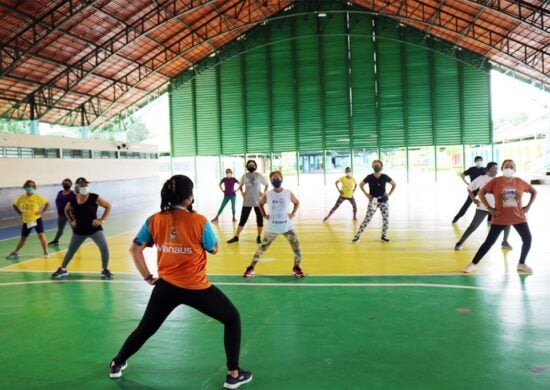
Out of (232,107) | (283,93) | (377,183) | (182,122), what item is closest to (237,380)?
(377,183)

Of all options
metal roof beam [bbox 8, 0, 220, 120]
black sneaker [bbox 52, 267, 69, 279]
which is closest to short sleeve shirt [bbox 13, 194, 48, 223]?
black sneaker [bbox 52, 267, 69, 279]

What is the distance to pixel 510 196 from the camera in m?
7.46

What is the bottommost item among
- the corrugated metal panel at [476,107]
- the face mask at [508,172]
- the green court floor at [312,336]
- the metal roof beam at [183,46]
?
the green court floor at [312,336]

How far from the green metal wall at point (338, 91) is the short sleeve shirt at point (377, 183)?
79.3 ft

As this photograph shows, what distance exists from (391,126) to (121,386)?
3257 cm

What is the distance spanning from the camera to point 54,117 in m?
31.1

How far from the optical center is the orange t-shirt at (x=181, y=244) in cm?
389

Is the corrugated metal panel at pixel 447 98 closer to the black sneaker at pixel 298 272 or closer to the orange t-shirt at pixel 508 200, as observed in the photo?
the orange t-shirt at pixel 508 200

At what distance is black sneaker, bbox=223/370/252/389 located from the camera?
4.02 m

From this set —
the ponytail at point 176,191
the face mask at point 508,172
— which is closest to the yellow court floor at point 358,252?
the face mask at point 508,172

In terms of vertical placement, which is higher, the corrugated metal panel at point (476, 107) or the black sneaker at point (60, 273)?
the corrugated metal panel at point (476, 107)

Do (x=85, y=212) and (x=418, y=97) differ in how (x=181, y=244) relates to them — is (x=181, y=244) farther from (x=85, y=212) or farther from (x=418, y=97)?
(x=418, y=97)

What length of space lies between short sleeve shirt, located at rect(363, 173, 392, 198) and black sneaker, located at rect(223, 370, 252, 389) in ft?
23.9

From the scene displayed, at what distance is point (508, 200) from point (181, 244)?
567 cm
